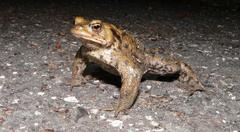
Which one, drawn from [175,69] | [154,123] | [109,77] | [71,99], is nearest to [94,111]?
[71,99]

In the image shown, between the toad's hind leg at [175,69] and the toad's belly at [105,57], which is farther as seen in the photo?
the toad's hind leg at [175,69]

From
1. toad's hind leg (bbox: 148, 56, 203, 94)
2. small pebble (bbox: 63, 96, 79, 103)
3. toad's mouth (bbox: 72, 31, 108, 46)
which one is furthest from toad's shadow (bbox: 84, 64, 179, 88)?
toad's mouth (bbox: 72, 31, 108, 46)

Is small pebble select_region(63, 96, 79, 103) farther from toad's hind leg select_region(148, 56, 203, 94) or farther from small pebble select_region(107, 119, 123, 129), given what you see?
toad's hind leg select_region(148, 56, 203, 94)

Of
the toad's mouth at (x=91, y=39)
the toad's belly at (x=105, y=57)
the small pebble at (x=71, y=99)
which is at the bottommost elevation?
the small pebble at (x=71, y=99)

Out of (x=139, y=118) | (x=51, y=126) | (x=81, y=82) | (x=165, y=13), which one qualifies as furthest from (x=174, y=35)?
(x=51, y=126)

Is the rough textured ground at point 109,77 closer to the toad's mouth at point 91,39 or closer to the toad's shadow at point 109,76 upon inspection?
the toad's shadow at point 109,76

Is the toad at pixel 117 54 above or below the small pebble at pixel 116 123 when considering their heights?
above

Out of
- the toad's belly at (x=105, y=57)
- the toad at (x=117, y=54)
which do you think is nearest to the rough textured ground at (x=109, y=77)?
the toad at (x=117, y=54)
